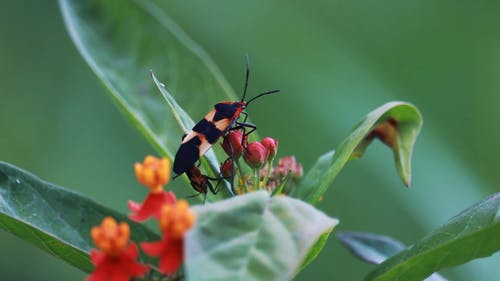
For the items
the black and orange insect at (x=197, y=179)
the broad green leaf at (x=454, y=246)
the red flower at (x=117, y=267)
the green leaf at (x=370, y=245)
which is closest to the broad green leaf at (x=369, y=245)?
the green leaf at (x=370, y=245)

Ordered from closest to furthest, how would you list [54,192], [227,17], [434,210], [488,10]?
[54,192] < [434,210] < [227,17] < [488,10]

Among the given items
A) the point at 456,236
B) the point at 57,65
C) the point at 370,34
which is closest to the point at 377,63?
the point at 370,34

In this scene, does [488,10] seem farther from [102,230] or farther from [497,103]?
[102,230]

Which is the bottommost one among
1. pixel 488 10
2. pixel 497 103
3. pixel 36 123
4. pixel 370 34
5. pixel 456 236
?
pixel 497 103

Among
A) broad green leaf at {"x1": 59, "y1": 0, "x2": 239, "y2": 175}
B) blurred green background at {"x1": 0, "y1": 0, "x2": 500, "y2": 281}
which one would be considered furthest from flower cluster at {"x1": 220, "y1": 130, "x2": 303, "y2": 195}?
blurred green background at {"x1": 0, "y1": 0, "x2": 500, "y2": 281}

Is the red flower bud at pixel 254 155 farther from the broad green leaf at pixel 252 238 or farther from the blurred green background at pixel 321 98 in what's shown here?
the blurred green background at pixel 321 98

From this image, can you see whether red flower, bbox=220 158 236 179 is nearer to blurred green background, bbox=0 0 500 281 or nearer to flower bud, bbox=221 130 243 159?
flower bud, bbox=221 130 243 159

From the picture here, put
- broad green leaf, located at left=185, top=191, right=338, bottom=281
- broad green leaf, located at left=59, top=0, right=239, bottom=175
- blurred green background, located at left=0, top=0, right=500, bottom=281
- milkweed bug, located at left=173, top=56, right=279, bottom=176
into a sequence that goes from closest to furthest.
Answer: broad green leaf, located at left=185, top=191, right=338, bottom=281
milkweed bug, located at left=173, top=56, right=279, bottom=176
broad green leaf, located at left=59, top=0, right=239, bottom=175
blurred green background, located at left=0, top=0, right=500, bottom=281
